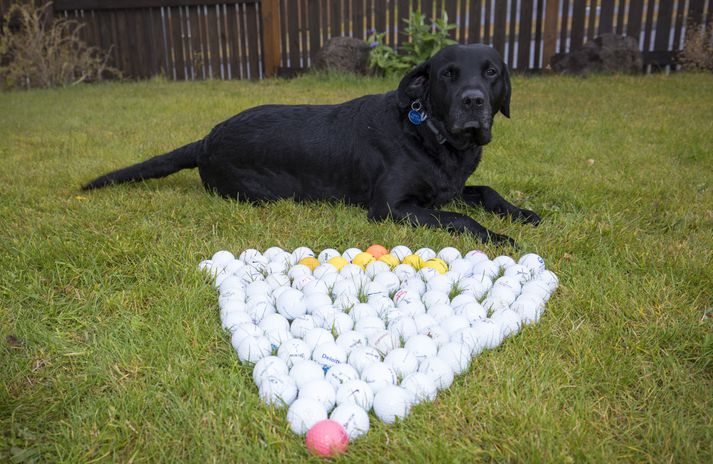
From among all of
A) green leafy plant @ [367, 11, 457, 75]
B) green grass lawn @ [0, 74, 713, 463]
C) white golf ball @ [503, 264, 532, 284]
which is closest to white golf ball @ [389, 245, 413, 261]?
green grass lawn @ [0, 74, 713, 463]

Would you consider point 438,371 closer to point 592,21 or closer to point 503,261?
point 503,261

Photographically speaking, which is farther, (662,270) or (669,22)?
(669,22)

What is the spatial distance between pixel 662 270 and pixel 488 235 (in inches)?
31.7

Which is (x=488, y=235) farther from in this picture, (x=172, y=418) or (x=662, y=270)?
(x=172, y=418)

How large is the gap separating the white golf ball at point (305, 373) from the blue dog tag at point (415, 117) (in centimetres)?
190

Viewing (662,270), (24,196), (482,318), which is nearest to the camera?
(482,318)

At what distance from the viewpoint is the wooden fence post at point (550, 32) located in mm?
9242

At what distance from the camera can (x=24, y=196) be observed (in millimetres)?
3797

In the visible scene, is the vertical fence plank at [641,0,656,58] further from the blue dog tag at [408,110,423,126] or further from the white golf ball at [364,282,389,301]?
the white golf ball at [364,282,389,301]

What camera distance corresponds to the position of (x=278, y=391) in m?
1.69

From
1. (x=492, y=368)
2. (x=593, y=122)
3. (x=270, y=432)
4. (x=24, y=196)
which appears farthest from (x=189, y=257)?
(x=593, y=122)

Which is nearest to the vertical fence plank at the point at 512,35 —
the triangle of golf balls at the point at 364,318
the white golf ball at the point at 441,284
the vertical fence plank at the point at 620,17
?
the vertical fence plank at the point at 620,17

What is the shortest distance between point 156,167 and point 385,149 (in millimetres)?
1604

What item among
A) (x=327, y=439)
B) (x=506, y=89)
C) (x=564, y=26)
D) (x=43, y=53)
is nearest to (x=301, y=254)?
(x=327, y=439)
